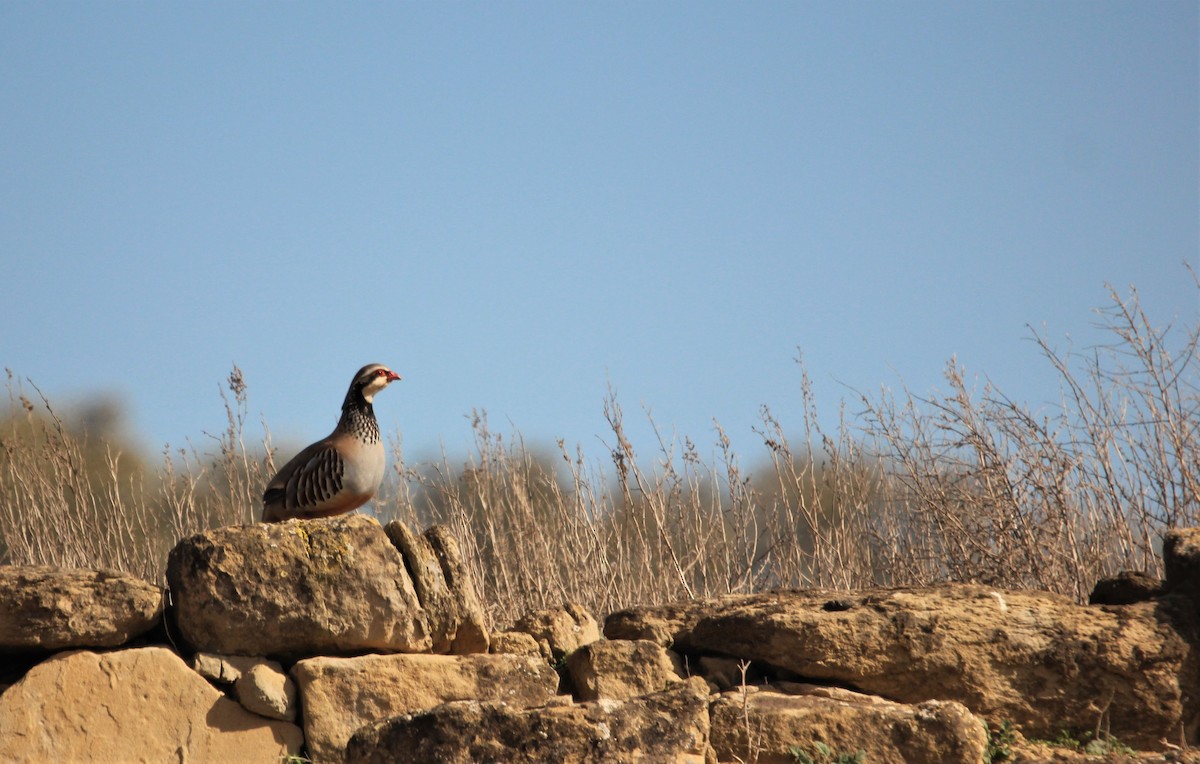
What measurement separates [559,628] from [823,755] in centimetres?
141

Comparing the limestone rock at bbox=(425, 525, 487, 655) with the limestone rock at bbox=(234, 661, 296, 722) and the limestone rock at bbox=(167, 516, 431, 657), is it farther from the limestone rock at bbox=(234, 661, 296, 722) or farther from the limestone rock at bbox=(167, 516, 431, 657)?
A: the limestone rock at bbox=(234, 661, 296, 722)

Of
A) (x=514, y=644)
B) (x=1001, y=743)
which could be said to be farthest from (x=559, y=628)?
(x=1001, y=743)

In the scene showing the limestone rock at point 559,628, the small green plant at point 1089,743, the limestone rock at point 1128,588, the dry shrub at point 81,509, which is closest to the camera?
the small green plant at point 1089,743

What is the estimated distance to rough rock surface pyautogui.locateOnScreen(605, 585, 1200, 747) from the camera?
5.22 metres

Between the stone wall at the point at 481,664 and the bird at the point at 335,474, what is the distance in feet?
1.03

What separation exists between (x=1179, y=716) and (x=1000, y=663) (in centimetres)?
82

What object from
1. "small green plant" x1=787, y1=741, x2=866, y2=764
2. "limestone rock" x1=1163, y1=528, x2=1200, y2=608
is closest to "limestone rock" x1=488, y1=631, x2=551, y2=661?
"small green plant" x1=787, y1=741, x2=866, y2=764

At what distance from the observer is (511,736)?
3.86 meters

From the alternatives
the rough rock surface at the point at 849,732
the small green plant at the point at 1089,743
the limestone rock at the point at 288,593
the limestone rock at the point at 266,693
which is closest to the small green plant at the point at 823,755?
the rough rock surface at the point at 849,732

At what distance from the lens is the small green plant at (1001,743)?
4.95 meters

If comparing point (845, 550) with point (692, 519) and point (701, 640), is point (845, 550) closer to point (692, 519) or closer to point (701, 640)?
point (692, 519)

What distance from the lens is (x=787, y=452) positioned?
23.5 ft

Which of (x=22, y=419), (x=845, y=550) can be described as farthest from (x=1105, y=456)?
(x=22, y=419)

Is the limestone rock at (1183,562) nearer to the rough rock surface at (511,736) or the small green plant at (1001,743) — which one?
the small green plant at (1001,743)
